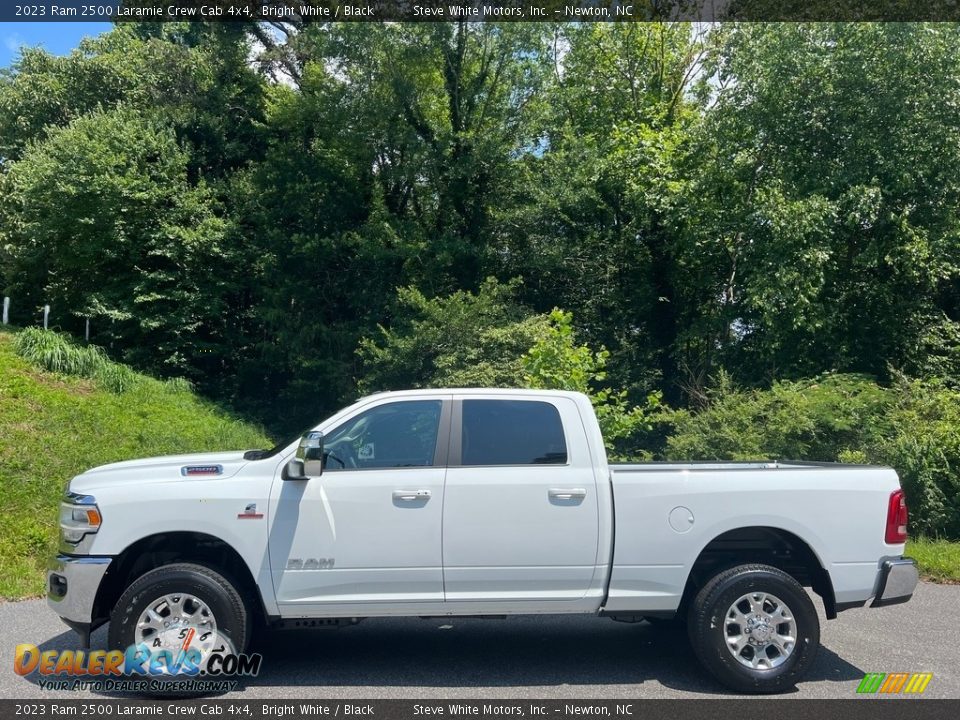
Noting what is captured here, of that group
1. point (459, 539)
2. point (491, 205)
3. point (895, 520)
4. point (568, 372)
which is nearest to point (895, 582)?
point (895, 520)

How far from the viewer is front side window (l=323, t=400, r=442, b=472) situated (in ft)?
20.6

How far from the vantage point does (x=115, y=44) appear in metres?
27.6

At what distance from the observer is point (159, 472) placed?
621 centimetres

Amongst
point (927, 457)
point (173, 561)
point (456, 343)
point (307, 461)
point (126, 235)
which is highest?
point (126, 235)

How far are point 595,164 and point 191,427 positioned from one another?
11.1 m

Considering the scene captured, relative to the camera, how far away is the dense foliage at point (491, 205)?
1741 centimetres

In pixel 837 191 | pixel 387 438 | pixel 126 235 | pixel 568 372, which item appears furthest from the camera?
pixel 126 235

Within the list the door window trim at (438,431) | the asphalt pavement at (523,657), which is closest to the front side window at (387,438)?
the door window trim at (438,431)

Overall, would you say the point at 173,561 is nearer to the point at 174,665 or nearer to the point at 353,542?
the point at 174,665

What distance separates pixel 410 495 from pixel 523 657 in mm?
1773

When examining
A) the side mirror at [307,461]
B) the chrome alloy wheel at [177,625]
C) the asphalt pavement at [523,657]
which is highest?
the side mirror at [307,461]

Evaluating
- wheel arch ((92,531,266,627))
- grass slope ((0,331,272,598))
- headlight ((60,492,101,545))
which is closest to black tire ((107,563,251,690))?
wheel arch ((92,531,266,627))

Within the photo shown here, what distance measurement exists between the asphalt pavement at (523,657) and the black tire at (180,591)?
1.30 ft

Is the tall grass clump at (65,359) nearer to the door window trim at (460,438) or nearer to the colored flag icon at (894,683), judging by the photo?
the door window trim at (460,438)
